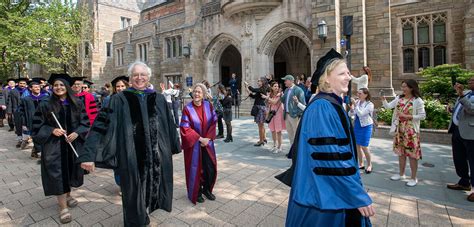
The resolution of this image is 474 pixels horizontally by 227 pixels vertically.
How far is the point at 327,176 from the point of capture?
1887 mm

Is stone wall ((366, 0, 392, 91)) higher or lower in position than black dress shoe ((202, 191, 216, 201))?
higher

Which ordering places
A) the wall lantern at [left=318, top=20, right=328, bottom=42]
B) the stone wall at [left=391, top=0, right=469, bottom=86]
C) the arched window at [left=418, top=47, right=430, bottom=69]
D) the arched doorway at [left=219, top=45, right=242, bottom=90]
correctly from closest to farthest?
the stone wall at [left=391, top=0, right=469, bottom=86]
the wall lantern at [left=318, top=20, right=328, bottom=42]
the arched window at [left=418, top=47, right=430, bottom=69]
the arched doorway at [left=219, top=45, right=242, bottom=90]

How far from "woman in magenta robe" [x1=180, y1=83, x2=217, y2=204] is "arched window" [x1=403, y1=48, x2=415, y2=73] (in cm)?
1201

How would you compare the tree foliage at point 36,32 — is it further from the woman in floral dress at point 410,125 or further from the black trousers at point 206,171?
the woman in floral dress at point 410,125

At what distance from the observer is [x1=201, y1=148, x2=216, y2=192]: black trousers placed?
4125 mm

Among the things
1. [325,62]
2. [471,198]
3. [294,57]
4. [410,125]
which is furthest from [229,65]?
[325,62]

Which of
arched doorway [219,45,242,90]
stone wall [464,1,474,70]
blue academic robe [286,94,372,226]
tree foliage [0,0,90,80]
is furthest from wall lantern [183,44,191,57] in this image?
blue academic robe [286,94,372,226]

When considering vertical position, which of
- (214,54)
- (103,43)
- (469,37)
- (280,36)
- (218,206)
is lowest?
(218,206)

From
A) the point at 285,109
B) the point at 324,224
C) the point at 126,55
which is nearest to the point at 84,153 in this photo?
the point at 324,224

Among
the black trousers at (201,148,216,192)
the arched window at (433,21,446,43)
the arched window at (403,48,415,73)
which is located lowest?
the black trousers at (201,148,216,192)

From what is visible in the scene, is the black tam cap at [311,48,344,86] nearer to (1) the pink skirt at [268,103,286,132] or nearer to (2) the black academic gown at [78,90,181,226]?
(2) the black academic gown at [78,90,181,226]

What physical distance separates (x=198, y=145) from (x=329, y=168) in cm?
248

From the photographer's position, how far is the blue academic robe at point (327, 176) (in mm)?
1851

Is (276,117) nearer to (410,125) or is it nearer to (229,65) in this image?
(410,125)
